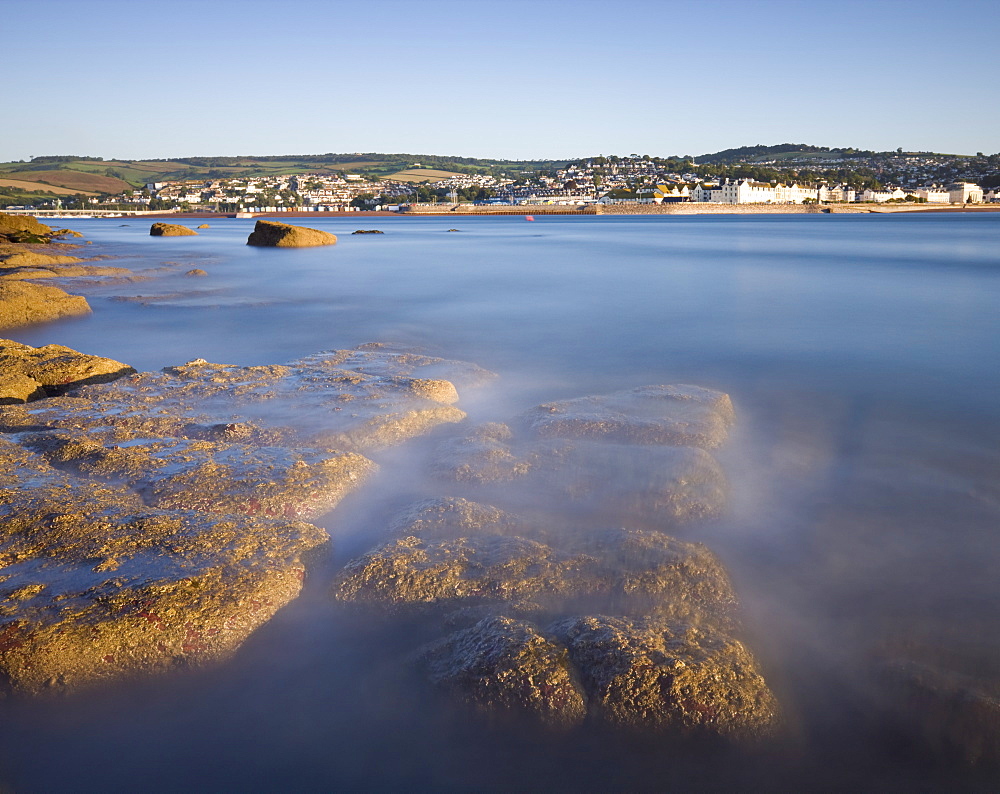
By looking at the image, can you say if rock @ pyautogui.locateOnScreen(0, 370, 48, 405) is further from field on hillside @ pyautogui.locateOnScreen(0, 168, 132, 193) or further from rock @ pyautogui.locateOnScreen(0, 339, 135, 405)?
field on hillside @ pyautogui.locateOnScreen(0, 168, 132, 193)

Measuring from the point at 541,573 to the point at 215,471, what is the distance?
254 cm

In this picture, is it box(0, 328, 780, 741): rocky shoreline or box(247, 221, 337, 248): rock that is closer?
box(0, 328, 780, 741): rocky shoreline

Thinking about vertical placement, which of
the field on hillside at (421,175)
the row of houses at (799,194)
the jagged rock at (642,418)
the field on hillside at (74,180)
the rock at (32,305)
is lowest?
the jagged rock at (642,418)

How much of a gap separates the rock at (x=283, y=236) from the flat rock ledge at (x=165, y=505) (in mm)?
29807

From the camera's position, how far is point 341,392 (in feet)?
23.2

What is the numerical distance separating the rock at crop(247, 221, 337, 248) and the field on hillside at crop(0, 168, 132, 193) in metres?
114

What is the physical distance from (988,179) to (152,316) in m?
163

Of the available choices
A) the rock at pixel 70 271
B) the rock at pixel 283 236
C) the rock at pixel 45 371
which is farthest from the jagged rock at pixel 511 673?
the rock at pixel 283 236

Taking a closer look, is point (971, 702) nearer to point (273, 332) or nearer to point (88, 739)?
point (88, 739)

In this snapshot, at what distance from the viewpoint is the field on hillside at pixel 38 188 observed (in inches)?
4680

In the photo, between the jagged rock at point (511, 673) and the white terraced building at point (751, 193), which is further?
the white terraced building at point (751, 193)

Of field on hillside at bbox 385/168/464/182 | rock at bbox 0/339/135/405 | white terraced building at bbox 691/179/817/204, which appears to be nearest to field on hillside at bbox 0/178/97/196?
field on hillside at bbox 385/168/464/182

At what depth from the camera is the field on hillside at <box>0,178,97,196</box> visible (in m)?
119

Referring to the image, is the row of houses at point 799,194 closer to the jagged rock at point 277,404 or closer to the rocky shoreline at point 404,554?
the jagged rock at point 277,404
